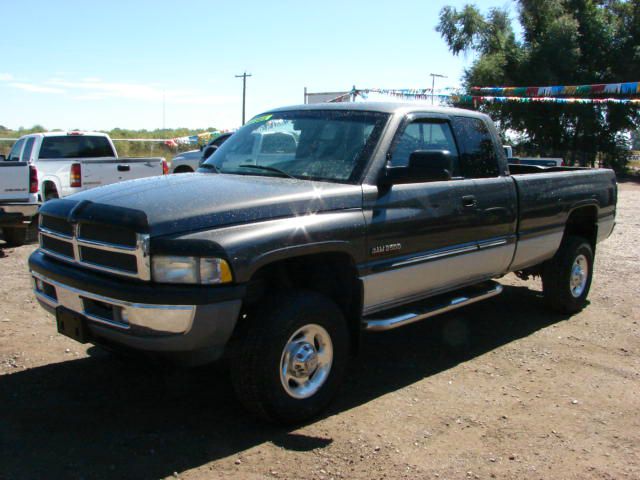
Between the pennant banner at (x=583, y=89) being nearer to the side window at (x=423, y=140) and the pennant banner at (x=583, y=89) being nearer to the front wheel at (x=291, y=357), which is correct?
the side window at (x=423, y=140)

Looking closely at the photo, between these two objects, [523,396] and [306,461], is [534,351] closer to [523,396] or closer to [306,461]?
[523,396]

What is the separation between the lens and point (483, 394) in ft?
14.3

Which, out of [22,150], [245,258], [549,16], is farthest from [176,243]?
[549,16]

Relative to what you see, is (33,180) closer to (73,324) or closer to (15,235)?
(15,235)

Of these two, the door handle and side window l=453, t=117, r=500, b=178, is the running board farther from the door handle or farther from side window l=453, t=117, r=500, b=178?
side window l=453, t=117, r=500, b=178

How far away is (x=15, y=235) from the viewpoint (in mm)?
9320

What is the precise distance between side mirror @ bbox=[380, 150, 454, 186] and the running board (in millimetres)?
914

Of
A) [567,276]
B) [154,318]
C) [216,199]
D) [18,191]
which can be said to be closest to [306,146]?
[216,199]

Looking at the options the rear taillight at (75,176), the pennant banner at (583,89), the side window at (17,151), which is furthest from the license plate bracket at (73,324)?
the pennant banner at (583,89)

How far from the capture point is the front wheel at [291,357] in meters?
3.47

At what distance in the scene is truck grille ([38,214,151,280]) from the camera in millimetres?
3229

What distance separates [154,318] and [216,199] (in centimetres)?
76

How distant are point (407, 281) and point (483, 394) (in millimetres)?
947

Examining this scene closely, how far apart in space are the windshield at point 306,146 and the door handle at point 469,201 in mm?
894
